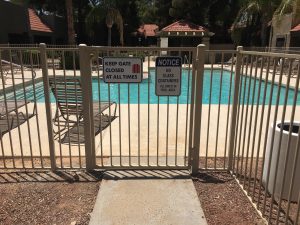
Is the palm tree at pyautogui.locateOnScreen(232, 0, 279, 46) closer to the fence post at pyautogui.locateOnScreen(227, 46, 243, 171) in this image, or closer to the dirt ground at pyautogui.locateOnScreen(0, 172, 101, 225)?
the fence post at pyautogui.locateOnScreen(227, 46, 243, 171)

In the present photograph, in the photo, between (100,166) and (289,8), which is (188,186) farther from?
(289,8)

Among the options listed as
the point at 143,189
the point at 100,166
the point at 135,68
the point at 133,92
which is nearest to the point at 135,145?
the point at 100,166

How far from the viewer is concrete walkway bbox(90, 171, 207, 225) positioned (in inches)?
126

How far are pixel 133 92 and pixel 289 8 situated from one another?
11568mm

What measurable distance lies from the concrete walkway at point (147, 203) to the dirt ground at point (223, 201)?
0.36ft

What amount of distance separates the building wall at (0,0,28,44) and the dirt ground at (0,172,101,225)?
18.3m

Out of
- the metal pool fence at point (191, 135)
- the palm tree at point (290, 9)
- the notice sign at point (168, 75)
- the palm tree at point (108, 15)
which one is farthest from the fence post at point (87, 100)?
the palm tree at point (108, 15)

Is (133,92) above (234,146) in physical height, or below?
below

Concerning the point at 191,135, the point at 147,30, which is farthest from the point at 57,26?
the point at 191,135

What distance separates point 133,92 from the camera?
1358 centimetres

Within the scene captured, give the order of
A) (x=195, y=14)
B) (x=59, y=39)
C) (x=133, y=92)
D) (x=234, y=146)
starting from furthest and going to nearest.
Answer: (x=59, y=39), (x=195, y=14), (x=133, y=92), (x=234, y=146)

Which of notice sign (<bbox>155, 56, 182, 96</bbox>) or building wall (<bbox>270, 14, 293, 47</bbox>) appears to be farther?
building wall (<bbox>270, 14, 293, 47</bbox>)

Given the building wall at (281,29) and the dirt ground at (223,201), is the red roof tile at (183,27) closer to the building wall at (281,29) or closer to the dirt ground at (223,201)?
the building wall at (281,29)

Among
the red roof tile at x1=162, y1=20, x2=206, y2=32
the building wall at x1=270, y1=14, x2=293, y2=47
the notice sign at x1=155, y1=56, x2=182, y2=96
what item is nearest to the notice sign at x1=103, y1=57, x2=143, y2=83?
the notice sign at x1=155, y1=56, x2=182, y2=96
